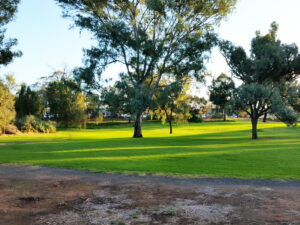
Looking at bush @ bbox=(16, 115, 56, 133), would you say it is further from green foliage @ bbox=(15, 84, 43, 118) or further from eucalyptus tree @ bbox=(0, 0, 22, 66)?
eucalyptus tree @ bbox=(0, 0, 22, 66)

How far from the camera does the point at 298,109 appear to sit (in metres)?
35.4

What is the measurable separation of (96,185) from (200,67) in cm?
2408

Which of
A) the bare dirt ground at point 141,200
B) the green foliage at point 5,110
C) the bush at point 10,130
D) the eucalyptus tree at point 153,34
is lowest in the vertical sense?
the bare dirt ground at point 141,200

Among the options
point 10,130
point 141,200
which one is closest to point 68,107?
point 10,130

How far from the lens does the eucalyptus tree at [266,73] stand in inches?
1115

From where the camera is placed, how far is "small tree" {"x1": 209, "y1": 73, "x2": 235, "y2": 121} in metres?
31.4

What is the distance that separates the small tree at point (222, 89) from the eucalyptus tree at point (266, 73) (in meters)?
1.30

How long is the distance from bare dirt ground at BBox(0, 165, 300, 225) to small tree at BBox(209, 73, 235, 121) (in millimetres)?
21968

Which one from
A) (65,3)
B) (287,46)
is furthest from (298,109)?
(65,3)

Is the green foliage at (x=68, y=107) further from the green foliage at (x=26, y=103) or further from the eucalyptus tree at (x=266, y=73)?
the eucalyptus tree at (x=266, y=73)

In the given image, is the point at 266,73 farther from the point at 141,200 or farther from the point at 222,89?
the point at 141,200

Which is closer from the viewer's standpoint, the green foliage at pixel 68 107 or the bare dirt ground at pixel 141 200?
the bare dirt ground at pixel 141 200

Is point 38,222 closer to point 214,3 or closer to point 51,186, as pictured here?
point 51,186

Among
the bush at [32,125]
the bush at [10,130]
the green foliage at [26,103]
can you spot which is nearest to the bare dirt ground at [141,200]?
the bush at [10,130]
